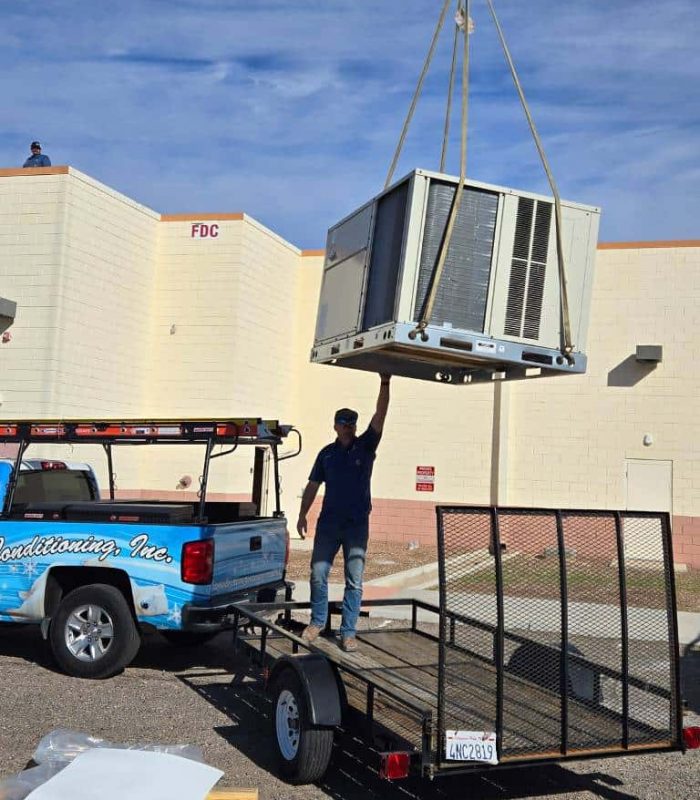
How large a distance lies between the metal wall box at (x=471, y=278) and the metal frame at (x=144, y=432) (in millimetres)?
1426

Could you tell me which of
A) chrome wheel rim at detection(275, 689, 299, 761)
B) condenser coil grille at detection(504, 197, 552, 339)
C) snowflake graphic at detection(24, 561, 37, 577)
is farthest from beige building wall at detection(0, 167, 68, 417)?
chrome wheel rim at detection(275, 689, 299, 761)

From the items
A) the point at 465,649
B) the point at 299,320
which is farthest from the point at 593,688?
the point at 299,320

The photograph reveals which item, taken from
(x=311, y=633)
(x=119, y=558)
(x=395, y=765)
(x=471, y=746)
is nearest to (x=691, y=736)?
(x=471, y=746)

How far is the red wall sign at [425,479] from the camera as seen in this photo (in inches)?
882

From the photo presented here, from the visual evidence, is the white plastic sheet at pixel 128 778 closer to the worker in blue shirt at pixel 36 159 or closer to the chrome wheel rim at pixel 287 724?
the chrome wheel rim at pixel 287 724

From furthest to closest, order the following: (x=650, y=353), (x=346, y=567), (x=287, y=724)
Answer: (x=650, y=353) → (x=346, y=567) → (x=287, y=724)

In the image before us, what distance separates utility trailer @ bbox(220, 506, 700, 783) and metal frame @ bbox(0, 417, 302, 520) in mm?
2875

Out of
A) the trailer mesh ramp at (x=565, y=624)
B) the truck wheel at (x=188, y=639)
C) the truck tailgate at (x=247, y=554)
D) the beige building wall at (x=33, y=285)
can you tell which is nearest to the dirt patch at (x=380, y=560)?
the truck wheel at (x=188, y=639)

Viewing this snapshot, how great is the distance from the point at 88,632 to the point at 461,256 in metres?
4.54

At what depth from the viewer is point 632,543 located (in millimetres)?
→ 5195

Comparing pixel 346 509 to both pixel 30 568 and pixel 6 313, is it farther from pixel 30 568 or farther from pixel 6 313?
pixel 6 313

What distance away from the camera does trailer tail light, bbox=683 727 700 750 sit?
5.18 meters

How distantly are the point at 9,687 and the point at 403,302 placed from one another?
4665mm

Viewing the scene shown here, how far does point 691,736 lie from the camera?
17.0ft
